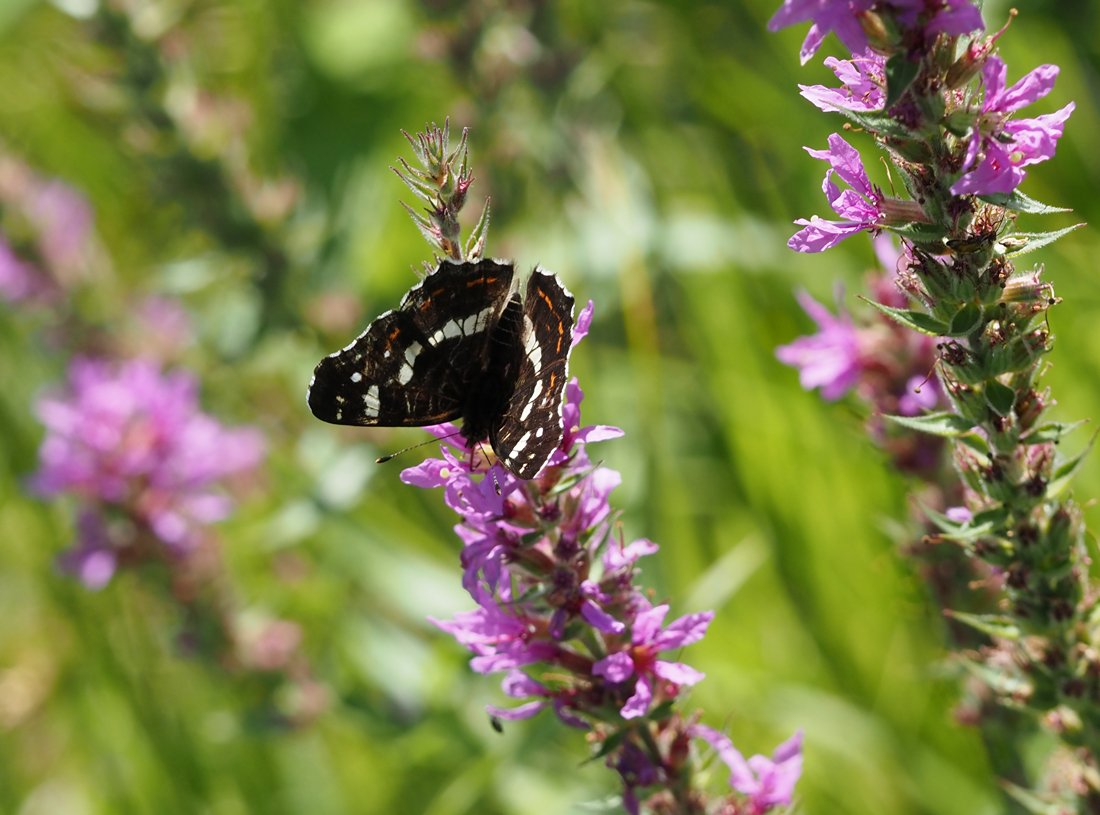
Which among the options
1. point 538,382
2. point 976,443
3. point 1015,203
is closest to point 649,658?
point 538,382

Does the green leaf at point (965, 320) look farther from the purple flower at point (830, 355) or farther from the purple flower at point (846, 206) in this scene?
the purple flower at point (830, 355)

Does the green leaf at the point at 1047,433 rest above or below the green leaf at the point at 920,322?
below

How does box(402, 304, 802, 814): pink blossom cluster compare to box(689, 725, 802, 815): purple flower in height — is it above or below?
above

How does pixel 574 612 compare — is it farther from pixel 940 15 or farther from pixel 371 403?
pixel 940 15

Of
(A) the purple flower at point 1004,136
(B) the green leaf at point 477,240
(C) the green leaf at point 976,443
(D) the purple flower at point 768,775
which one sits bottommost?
(D) the purple flower at point 768,775

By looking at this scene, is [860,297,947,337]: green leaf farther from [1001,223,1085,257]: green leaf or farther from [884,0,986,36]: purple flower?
[884,0,986,36]: purple flower

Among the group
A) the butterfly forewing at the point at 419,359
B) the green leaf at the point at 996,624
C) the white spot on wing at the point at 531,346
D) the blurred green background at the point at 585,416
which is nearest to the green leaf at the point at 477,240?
the butterfly forewing at the point at 419,359

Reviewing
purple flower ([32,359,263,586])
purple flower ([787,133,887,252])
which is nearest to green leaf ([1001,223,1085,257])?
purple flower ([787,133,887,252])
